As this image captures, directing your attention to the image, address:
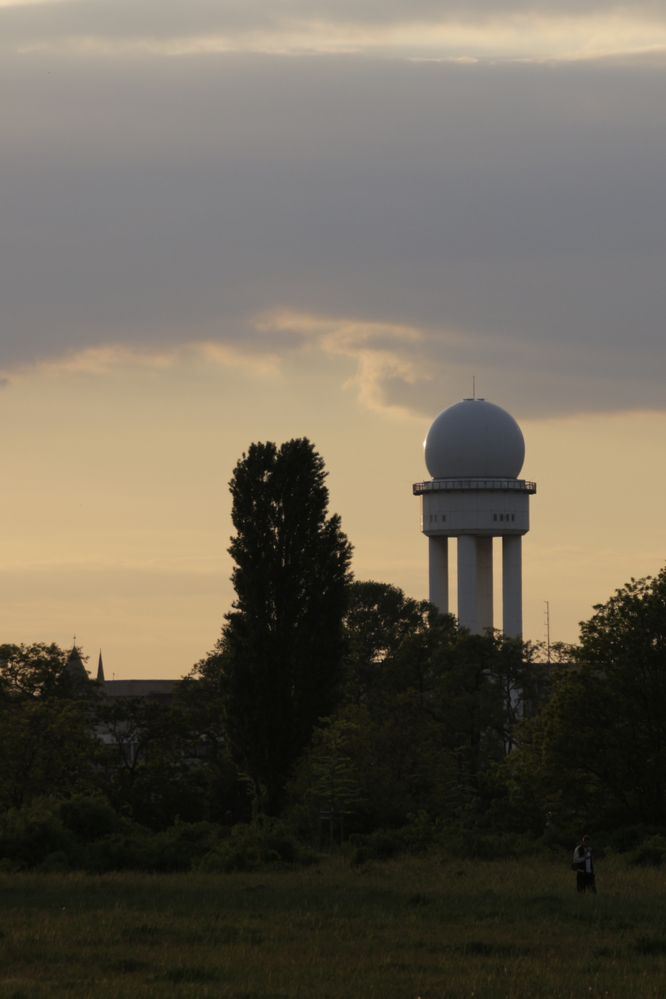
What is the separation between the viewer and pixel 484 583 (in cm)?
11381

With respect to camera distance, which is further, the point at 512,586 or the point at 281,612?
the point at 512,586

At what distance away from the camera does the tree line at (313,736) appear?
59219 millimetres

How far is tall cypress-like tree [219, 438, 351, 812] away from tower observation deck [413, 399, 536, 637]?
134 feet

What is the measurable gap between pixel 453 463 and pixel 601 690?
171 feet

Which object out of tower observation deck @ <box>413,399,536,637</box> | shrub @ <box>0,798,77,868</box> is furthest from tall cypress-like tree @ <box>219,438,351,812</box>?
tower observation deck @ <box>413,399,536,637</box>

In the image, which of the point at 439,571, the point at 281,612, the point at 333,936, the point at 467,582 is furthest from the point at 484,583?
the point at 333,936

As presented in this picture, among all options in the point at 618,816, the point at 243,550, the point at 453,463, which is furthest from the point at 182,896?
the point at 453,463

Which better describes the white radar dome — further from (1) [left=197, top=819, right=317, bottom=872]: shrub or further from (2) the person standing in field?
(2) the person standing in field

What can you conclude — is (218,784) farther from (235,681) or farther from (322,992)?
(322,992)

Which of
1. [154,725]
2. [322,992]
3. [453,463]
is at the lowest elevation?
[322,992]

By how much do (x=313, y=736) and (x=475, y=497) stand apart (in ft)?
156

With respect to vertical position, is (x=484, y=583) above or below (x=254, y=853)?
above

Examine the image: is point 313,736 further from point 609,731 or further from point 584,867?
point 584,867

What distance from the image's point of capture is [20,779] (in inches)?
→ 2731
